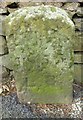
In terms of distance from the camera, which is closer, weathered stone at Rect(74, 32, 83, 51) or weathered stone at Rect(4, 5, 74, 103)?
weathered stone at Rect(4, 5, 74, 103)

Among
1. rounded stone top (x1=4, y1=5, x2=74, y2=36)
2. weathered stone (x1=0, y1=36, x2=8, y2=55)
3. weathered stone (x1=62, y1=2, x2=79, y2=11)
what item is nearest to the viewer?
rounded stone top (x1=4, y1=5, x2=74, y2=36)

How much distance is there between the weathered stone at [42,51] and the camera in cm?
204

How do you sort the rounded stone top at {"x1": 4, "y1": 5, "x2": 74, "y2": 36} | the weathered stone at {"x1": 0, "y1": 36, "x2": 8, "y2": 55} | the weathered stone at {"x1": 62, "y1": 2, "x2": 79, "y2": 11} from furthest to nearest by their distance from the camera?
the weathered stone at {"x1": 0, "y1": 36, "x2": 8, "y2": 55} → the weathered stone at {"x1": 62, "y1": 2, "x2": 79, "y2": 11} → the rounded stone top at {"x1": 4, "y1": 5, "x2": 74, "y2": 36}

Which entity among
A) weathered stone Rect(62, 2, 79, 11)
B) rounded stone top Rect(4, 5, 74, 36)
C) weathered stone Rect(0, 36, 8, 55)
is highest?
rounded stone top Rect(4, 5, 74, 36)

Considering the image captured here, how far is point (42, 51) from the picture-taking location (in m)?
2.10

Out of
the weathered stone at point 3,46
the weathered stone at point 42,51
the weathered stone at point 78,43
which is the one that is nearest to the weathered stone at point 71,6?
the weathered stone at point 78,43

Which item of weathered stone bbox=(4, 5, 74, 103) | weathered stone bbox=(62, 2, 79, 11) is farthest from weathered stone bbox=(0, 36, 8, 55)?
weathered stone bbox=(62, 2, 79, 11)

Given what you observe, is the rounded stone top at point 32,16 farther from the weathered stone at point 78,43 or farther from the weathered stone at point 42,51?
→ the weathered stone at point 78,43

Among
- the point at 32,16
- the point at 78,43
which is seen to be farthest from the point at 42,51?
the point at 78,43

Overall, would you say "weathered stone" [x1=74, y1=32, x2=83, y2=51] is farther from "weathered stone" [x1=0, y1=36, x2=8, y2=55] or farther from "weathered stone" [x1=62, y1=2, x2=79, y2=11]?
"weathered stone" [x1=0, y1=36, x2=8, y2=55]

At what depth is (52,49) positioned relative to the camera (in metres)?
2.10

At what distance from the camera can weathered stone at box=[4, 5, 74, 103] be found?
2.04m

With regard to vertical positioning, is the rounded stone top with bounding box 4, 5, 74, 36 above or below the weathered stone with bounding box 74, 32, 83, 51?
above

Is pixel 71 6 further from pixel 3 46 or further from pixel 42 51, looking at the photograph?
pixel 3 46
